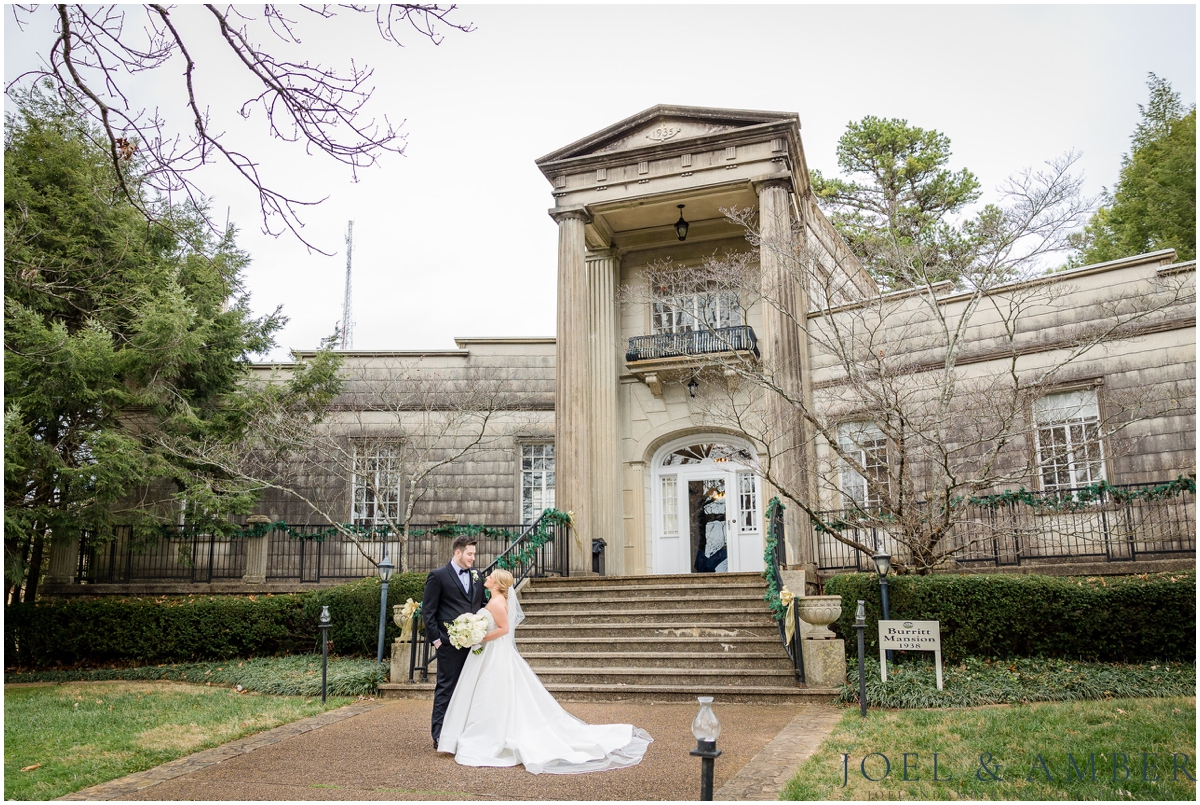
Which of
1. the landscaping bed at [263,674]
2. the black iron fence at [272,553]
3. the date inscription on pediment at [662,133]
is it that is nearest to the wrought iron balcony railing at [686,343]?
the date inscription on pediment at [662,133]

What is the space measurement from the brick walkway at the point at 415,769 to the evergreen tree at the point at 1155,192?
64.1ft

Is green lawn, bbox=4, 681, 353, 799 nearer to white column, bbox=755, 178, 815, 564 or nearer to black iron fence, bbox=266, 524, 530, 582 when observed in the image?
black iron fence, bbox=266, 524, 530, 582

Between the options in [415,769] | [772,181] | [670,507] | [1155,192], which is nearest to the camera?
[415,769]

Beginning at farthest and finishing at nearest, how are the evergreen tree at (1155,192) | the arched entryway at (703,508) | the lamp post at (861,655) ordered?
the evergreen tree at (1155,192) < the arched entryway at (703,508) < the lamp post at (861,655)

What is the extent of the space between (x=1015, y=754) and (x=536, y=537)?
9.62 m

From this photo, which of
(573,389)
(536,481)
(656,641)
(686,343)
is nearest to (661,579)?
(656,641)

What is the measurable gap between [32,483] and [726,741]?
12785 mm

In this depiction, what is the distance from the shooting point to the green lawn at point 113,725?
7254mm

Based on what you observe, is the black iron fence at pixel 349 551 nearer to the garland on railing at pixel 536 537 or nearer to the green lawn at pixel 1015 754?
the garland on railing at pixel 536 537

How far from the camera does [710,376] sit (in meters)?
17.4

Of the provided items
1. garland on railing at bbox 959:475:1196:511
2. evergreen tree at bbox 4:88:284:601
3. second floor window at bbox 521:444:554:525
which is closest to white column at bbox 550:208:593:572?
second floor window at bbox 521:444:554:525

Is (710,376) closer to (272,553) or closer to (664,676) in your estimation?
(664,676)

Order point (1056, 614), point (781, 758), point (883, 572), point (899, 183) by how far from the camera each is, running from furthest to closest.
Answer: point (899, 183), point (883, 572), point (1056, 614), point (781, 758)

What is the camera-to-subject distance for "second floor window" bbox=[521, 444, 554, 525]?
19219 mm
